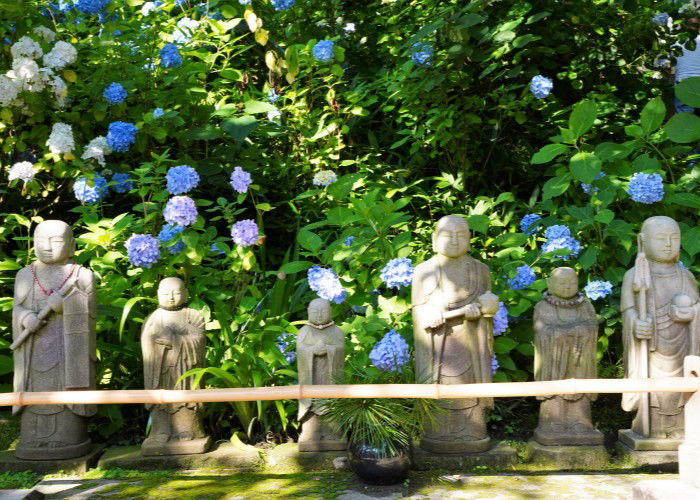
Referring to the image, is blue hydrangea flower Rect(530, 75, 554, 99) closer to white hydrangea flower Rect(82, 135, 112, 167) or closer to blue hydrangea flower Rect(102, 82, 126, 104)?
blue hydrangea flower Rect(102, 82, 126, 104)

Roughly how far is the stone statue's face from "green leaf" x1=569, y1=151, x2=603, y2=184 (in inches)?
24.9

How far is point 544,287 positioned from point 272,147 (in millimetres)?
2549

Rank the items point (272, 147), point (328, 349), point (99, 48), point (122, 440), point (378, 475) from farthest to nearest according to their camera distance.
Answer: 1. point (272, 147)
2. point (99, 48)
3. point (122, 440)
4. point (328, 349)
5. point (378, 475)

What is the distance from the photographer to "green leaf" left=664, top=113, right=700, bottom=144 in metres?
4.77

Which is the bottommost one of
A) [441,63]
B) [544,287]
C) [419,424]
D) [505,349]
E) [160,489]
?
[160,489]

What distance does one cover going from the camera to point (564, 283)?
4160 mm

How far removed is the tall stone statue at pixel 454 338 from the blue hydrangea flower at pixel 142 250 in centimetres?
146

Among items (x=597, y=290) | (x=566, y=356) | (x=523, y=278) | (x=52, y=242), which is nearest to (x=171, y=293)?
(x=52, y=242)

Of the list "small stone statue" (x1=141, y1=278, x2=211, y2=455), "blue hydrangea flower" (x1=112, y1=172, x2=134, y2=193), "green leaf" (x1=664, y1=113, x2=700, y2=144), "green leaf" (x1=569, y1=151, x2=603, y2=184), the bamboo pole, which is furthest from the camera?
"blue hydrangea flower" (x1=112, y1=172, x2=134, y2=193)

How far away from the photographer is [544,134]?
6.26 meters

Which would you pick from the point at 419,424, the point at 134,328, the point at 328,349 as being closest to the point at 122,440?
the point at 134,328

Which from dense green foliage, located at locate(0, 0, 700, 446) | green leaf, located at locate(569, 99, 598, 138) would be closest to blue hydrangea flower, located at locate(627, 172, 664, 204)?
dense green foliage, located at locate(0, 0, 700, 446)

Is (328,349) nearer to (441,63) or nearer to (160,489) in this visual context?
A: (160,489)

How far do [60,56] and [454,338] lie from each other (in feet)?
9.58
